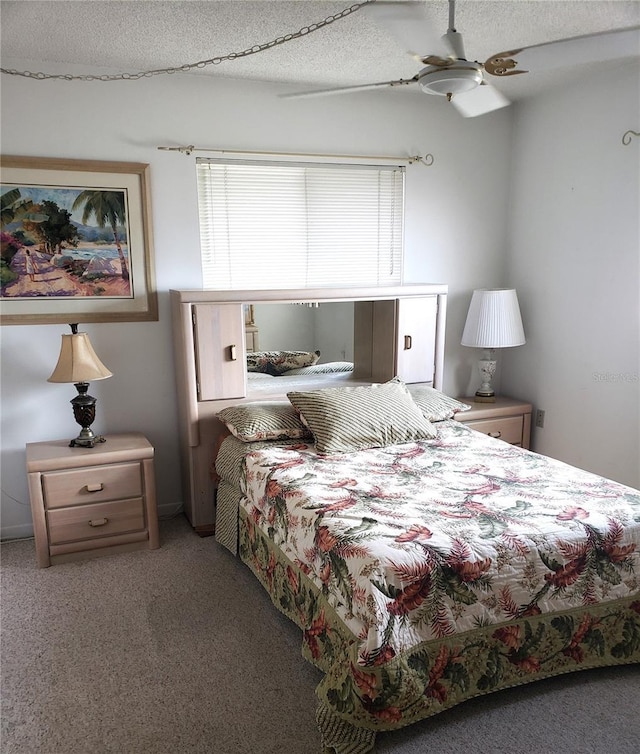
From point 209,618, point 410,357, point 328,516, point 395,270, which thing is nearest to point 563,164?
point 395,270

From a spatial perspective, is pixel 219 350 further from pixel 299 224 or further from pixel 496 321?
pixel 496 321

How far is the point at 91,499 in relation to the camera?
2893 mm

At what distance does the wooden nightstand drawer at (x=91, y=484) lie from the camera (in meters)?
2.81

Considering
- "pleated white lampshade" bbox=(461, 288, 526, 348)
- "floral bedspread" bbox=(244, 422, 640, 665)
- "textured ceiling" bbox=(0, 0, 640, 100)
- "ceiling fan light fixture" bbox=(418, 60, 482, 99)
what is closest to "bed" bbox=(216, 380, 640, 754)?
"floral bedspread" bbox=(244, 422, 640, 665)

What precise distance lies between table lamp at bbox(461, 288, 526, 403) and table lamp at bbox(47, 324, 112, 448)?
214cm

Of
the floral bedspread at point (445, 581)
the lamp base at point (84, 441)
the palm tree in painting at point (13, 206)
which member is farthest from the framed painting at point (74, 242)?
the floral bedspread at point (445, 581)

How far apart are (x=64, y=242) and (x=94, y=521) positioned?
1399 mm

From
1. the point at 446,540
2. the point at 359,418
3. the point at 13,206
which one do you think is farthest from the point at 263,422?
the point at 13,206

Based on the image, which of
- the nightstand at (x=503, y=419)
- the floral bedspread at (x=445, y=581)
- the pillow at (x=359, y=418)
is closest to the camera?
the floral bedspread at (x=445, y=581)

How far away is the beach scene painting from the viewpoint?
2.96m

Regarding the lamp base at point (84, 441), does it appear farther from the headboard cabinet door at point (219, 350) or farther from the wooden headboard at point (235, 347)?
the headboard cabinet door at point (219, 350)

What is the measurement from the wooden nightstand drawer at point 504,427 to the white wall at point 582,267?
17 centimetres

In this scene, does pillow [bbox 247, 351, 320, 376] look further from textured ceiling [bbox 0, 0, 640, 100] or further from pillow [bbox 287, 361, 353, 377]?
textured ceiling [bbox 0, 0, 640, 100]

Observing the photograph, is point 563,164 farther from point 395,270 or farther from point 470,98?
point 470,98
